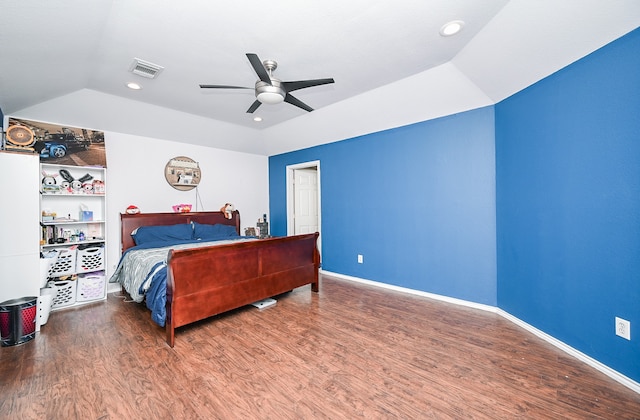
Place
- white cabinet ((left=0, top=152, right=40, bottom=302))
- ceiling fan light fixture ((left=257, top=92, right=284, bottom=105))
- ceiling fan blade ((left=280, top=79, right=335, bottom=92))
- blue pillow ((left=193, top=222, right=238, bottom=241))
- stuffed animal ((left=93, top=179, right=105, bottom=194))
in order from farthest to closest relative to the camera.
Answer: blue pillow ((left=193, top=222, right=238, bottom=241)), stuffed animal ((left=93, top=179, right=105, bottom=194)), white cabinet ((left=0, top=152, right=40, bottom=302)), ceiling fan light fixture ((left=257, top=92, right=284, bottom=105)), ceiling fan blade ((left=280, top=79, right=335, bottom=92))

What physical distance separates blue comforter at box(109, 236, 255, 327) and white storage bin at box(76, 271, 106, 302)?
0.71 ft

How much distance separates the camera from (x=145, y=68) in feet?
8.84

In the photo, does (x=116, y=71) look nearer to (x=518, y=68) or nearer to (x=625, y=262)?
(x=518, y=68)

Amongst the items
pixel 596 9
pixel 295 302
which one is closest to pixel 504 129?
pixel 596 9

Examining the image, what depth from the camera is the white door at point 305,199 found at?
5.65 metres

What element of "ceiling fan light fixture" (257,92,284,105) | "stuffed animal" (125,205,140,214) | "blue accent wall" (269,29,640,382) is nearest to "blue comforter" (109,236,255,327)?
"stuffed animal" (125,205,140,214)

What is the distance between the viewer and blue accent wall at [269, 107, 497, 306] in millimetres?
3205

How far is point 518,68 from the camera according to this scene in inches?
95.5

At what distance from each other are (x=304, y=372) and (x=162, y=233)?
3.39 m

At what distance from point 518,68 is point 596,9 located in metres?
0.71

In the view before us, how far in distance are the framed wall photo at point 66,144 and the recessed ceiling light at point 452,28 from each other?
4496mm

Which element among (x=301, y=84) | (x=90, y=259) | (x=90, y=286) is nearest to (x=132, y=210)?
(x=90, y=259)

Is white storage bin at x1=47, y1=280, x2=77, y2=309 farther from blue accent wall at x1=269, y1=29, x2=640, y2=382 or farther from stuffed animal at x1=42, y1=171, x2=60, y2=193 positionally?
blue accent wall at x1=269, y1=29, x2=640, y2=382

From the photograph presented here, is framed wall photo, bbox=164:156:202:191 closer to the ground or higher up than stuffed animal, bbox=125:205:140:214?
higher up
